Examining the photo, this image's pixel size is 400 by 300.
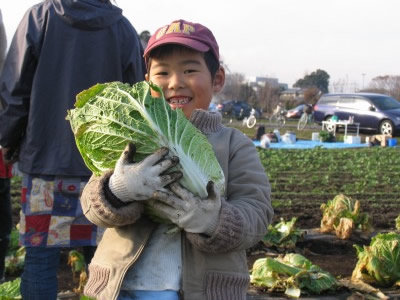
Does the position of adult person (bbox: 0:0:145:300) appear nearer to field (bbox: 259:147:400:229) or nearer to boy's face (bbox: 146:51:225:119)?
boy's face (bbox: 146:51:225:119)

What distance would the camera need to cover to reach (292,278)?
13.6 ft

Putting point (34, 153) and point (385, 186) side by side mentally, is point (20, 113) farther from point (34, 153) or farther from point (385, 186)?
point (385, 186)

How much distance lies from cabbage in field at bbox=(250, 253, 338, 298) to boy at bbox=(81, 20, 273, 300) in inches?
77.7

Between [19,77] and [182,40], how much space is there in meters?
1.49

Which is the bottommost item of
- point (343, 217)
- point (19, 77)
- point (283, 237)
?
point (283, 237)

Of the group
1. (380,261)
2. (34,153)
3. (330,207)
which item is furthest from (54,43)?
(330,207)

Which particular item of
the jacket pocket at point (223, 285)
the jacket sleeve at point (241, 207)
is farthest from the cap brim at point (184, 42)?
the jacket pocket at point (223, 285)

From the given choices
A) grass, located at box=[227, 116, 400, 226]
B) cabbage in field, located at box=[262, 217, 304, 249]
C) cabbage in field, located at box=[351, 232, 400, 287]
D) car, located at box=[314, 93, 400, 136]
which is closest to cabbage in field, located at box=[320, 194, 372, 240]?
cabbage in field, located at box=[262, 217, 304, 249]

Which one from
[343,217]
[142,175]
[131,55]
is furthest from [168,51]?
[343,217]

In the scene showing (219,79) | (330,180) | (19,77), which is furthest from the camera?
(330,180)

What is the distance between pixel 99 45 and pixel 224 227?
6.11 feet

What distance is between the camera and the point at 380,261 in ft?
14.5

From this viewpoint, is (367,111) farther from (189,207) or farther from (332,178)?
(189,207)

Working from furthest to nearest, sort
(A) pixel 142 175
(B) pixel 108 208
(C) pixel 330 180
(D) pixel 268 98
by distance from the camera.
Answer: (D) pixel 268 98
(C) pixel 330 180
(B) pixel 108 208
(A) pixel 142 175
